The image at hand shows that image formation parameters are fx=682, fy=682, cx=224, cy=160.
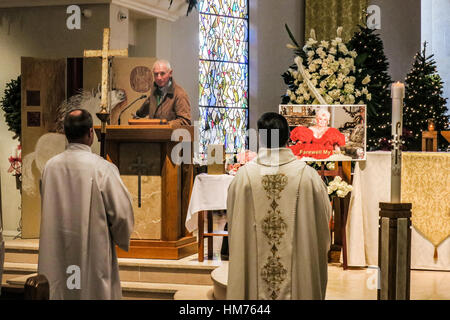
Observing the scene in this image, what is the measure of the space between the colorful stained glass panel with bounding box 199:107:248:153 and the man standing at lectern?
4.80m

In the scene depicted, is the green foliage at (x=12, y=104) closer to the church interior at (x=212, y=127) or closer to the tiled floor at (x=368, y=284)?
the church interior at (x=212, y=127)

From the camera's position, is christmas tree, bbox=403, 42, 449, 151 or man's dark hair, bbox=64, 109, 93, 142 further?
christmas tree, bbox=403, 42, 449, 151

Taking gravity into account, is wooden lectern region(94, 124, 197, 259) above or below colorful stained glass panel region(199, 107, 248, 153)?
below

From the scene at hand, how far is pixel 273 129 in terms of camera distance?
3787mm

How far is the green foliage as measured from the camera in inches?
356

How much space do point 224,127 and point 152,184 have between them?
5.91 metres

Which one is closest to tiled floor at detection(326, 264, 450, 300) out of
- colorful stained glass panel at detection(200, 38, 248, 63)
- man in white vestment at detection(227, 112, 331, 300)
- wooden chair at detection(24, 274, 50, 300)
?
man in white vestment at detection(227, 112, 331, 300)

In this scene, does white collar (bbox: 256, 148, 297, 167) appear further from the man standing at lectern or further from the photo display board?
the man standing at lectern

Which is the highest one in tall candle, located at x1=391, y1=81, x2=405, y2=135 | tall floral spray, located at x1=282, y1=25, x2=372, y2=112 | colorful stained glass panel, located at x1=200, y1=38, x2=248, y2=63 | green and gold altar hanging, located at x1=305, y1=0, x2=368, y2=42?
green and gold altar hanging, located at x1=305, y1=0, x2=368, y2=42

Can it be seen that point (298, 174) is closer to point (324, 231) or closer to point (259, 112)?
point (324, 231)

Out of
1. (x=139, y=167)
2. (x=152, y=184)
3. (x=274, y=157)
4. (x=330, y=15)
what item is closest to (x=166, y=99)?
(x=139, y=167)

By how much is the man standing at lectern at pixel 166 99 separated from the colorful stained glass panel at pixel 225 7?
213 inches

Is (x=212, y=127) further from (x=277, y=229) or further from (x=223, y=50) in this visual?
(x=277, y=229)

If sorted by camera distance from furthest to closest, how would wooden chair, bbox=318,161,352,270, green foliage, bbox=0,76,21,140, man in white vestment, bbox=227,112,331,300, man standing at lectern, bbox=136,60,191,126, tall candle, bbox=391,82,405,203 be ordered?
green foliage, bbox=0,76,21,140 → man standing at lectern, bbox=136,60,191,126 → wooden chair, bbox=318,161,352,270 → tall candle, bbox=391,82,405,203 → man in white vestment, bbox=227,112,331,300
